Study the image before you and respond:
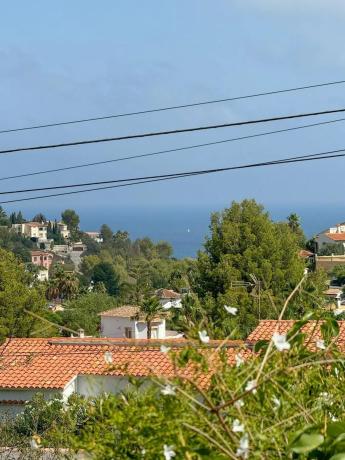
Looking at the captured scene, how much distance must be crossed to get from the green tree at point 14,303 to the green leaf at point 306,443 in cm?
4128

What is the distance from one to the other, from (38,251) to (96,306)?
79378 mm

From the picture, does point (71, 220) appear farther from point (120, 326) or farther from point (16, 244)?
point (120, 326)

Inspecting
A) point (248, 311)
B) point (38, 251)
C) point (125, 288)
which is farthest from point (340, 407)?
point (38, 251)

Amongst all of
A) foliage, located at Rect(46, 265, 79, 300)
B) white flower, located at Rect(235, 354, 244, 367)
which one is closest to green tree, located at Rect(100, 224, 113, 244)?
foliage, located at Rect(46, 265, 79, 300)

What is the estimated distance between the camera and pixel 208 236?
46.4 m

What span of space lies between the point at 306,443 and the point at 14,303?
4394cm

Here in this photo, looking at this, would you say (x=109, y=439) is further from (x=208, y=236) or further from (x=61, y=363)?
(x=208, y=236)

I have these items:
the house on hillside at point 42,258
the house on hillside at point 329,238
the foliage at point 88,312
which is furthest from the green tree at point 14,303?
the house on hillside at point 42,258

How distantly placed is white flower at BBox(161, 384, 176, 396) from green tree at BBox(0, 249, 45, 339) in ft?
135

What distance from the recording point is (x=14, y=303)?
149ft

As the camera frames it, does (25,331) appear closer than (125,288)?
Yes

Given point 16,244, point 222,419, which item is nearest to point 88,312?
point 222,419

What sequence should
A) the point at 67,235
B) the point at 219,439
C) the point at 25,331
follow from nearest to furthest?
the point at 219,439
the point at 25,331
the point at 67,235

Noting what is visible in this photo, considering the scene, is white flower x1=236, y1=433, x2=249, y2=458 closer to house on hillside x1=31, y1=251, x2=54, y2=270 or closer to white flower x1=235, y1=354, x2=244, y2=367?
white flower x1=235, y1=354, x2=244, y2=367
